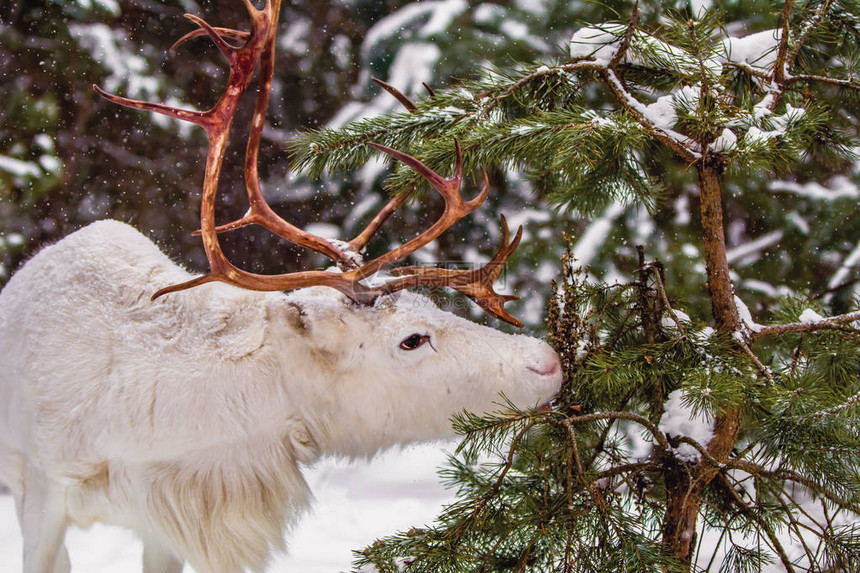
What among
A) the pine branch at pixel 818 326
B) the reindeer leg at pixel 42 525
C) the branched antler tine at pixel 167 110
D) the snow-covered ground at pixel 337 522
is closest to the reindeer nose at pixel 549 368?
the pine branch at pixel 818 326

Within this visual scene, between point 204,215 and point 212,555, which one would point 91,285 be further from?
point 212,555

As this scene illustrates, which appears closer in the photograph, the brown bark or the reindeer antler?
the brown bark

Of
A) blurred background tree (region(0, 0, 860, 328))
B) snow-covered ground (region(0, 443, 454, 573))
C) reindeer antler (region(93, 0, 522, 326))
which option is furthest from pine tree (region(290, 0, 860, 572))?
blurred background tree (region(0, 0, 860, 328))

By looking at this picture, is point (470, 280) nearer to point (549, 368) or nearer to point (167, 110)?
point (549, 368)

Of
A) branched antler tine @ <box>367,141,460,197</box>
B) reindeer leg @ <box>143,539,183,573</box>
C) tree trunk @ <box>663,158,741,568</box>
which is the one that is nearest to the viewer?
tree trunk @ <box>663,158,741,568</box>

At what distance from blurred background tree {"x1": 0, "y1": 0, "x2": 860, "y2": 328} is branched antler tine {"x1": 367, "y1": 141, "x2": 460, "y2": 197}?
1099mm

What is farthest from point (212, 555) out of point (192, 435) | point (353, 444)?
point (353, 444)

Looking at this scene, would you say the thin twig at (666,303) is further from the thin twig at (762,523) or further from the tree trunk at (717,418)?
the thin twig at (762,523)

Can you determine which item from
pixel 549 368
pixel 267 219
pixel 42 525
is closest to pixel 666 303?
pixel 549 368

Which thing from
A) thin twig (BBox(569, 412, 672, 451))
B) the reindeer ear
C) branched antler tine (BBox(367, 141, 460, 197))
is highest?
branched antler tine (BBox(367, 141, 460, 197))

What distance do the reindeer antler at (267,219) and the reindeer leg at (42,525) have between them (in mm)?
603

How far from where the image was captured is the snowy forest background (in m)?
2.29

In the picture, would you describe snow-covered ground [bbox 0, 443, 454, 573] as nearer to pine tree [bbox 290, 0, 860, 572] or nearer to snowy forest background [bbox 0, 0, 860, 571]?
snowy forest background [bbox 0, 0, 860, 571]

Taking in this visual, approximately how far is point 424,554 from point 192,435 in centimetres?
70
